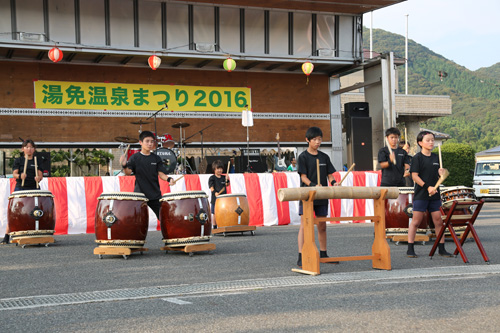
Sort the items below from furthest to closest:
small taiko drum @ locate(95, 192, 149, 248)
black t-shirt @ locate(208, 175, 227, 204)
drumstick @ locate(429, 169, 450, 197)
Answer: black t-shirt @ locate(208, 175, 227, 204) < small taiko drum @ locate(95, 192, 149, 248) < drumstick @ locate(429, 169, 450, 197)

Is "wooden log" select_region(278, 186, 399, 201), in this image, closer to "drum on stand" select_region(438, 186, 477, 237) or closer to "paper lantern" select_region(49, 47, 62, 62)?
"drum on stand" select_region(438, 186, 477, 237)

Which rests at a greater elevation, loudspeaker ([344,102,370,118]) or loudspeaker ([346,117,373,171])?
loudspeaker ([344,102,370,118])

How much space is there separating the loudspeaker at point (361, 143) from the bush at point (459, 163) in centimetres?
1381

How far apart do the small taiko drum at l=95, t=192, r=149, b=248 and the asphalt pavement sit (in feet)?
1.24

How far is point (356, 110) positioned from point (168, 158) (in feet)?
19.9

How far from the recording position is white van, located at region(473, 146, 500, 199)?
27.9 m

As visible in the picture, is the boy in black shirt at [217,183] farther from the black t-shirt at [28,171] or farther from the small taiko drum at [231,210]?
the black t-shirt at [28,171]

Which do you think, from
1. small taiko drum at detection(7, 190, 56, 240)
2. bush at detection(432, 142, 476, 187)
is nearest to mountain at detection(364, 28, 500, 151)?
bush at detection(432, 142, 476, 187)

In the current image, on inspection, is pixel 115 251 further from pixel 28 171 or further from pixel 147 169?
pixel 28 171

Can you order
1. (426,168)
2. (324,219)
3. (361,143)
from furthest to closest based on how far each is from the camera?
(361,143) < (426,168) < (324,219)

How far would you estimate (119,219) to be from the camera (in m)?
10.0

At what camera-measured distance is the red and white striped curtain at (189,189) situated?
50.2 feet

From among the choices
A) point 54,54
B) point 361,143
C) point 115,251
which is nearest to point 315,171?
point 115,251

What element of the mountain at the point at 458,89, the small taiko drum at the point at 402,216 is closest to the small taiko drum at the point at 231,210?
the small taiko drum at the point at 402,216
